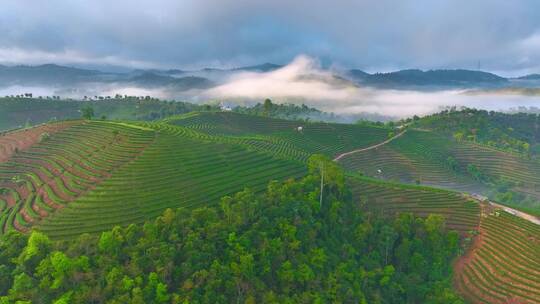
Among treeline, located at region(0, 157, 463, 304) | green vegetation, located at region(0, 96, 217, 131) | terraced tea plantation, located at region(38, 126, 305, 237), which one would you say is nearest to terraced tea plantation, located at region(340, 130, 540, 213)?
terraced tea plantation, located at region(38, 126, 305, 237)

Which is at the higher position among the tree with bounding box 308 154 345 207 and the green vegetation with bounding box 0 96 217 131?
the green vegetation with bounding box 0 96 217 131

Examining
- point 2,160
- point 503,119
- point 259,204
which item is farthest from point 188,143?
point 503,119

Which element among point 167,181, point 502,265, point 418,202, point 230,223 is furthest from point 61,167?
point 502,265

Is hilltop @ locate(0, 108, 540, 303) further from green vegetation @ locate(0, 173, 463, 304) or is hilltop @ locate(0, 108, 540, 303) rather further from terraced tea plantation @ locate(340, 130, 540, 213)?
terraced tea plantation @ locate(340, 130, 540, 213)

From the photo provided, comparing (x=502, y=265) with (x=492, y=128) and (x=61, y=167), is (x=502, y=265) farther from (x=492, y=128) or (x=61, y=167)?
(x=492, y=128)

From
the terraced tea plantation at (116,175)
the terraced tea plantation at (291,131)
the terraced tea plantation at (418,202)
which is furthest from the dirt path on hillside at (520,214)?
the terraced tea plantation at (291,131)
